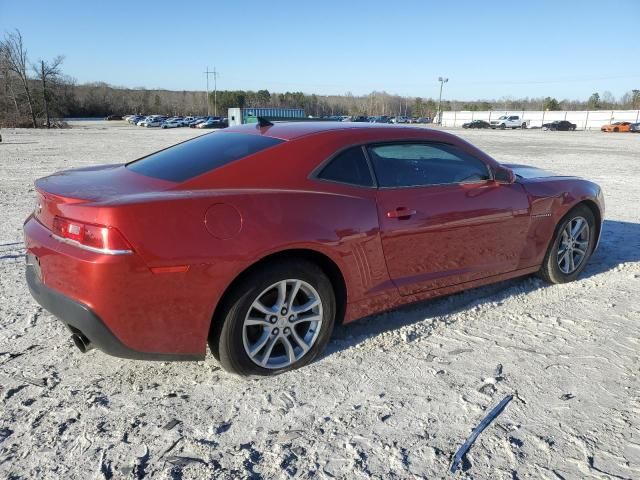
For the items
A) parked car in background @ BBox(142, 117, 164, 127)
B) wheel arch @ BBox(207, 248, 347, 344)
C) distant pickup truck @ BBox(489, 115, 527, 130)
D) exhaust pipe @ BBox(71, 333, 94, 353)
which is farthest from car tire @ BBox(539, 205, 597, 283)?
distant pickup truck @ BBox(489, 115, 527, 130)

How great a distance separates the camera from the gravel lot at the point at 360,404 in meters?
2.30

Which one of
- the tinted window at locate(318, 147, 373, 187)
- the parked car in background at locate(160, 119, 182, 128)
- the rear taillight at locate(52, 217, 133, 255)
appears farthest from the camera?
the parked car in background at locate(160, 119, 182, 128)

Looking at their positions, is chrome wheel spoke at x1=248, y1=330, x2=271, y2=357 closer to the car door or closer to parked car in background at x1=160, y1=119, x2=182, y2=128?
the car door

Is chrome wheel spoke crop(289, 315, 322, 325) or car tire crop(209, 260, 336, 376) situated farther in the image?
chrome wheel spoke crop(289, 315, 322, 325)

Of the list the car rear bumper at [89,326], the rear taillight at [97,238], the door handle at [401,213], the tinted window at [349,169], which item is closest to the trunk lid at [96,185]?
the rear taillight at [97,238]

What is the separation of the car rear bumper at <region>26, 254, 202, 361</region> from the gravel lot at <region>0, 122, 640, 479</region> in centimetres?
28

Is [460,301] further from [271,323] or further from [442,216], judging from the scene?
[271,323]

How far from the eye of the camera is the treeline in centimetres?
6988

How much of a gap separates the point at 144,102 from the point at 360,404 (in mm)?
128179

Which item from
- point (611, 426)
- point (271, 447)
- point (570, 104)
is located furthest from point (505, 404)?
point (570, 104)

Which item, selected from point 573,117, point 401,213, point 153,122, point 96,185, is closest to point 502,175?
point 401,213

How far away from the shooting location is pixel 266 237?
2.76 m

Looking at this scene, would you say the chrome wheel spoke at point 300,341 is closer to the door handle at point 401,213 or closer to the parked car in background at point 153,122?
the door handle at point 401,213

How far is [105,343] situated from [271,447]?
0.98 m
